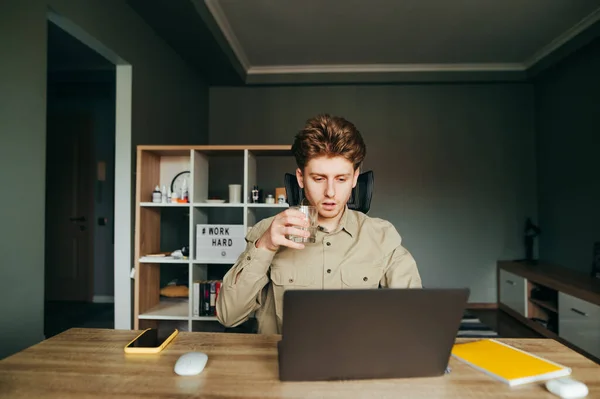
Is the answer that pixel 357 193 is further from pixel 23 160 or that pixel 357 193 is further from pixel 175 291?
pixel 175 291

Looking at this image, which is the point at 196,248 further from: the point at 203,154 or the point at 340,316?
the point at 340,316

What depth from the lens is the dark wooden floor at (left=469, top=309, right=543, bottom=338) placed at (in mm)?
3682

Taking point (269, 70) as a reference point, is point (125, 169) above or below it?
below

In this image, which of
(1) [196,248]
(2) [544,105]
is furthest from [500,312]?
(1) [196,248]

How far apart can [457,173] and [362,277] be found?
3766 millimetres

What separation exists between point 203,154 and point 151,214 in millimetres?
577

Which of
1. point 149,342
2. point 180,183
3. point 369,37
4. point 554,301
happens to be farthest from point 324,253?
point 554,301

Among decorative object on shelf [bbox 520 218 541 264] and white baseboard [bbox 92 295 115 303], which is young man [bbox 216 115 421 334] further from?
white baseboard [bbox 92 295 115 303]

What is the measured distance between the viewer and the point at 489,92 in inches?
187

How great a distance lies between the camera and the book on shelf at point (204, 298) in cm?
271

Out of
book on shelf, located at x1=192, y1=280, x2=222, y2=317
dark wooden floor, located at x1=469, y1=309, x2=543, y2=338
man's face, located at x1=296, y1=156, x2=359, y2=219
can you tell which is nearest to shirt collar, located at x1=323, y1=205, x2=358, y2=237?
man's face, located at x1=296, y1=156, x2=359, y2=219

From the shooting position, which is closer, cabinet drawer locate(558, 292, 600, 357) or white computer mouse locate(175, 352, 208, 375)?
white computer mouse locate(175, 352, 208, 375)

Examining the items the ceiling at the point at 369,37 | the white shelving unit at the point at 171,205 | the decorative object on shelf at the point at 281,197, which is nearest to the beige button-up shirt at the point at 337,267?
the white shelving unit at the point at 171,205

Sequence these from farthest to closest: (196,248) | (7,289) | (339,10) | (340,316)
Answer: (339,10), (196,248), (7,289), (340,316)
